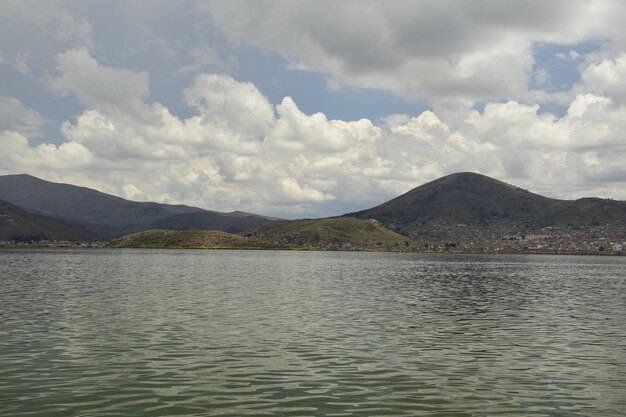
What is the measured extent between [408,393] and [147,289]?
74.5 metres

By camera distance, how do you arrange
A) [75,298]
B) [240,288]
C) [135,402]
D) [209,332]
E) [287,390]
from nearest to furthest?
[135,402] < [287,390] < [209,332] < [75,298] < [240,288]

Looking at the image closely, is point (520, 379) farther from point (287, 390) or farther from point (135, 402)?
point (135, 402)

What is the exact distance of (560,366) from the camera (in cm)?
3950

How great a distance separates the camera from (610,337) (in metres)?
53.5

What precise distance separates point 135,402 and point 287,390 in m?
8.65

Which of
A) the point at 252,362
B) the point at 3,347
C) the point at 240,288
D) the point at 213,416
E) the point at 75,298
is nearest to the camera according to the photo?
the point at 213,416

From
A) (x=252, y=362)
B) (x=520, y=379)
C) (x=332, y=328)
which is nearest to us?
(x=520, y=379)

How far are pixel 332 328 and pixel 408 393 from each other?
24.5 metres

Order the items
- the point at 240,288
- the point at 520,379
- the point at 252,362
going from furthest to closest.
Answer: the point at 240,288
the point at 252,362
the point at 520,379

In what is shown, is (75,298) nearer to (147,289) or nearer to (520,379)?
(147,289)

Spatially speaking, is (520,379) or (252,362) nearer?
(520,379)

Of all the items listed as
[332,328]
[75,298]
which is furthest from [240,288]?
[332,328]

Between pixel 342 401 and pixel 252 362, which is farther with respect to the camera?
pixel 252 362

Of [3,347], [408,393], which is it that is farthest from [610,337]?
[3,347]
